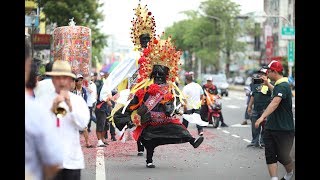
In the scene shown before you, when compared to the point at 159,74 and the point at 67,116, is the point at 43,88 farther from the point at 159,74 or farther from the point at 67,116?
the point at 159,74

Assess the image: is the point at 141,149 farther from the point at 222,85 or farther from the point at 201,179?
the point at 222,85

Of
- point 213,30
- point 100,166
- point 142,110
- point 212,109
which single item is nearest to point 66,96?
point 142,110

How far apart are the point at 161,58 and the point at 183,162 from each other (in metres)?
1.98

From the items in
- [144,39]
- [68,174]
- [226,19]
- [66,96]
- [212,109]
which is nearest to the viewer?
[66,96]

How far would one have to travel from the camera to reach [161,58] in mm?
11625

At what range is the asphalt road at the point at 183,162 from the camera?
1068 cm

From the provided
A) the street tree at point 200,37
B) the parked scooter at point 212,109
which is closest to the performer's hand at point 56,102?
the parked scooter at point 212,109

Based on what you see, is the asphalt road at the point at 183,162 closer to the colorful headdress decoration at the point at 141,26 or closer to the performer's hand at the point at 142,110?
the performer's hand at the point at 142,110

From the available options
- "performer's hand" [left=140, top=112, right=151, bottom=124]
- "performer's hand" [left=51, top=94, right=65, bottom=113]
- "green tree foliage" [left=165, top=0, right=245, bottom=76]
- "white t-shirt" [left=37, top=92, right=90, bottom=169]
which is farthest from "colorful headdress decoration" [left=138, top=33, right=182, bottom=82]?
"green tree foliage" [left=165, top=0, right=245, bottom=76]

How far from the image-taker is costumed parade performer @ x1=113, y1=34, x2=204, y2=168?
11438mm

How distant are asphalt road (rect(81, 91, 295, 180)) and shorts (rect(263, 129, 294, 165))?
1181mm

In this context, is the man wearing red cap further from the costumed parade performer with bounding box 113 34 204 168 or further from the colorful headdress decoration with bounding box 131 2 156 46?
the colorful headdress decoration with bounding box 131 2 156 46

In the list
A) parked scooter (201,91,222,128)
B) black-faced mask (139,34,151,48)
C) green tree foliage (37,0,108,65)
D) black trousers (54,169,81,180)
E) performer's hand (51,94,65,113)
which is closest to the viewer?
performer's hand (51,94,65,113)
